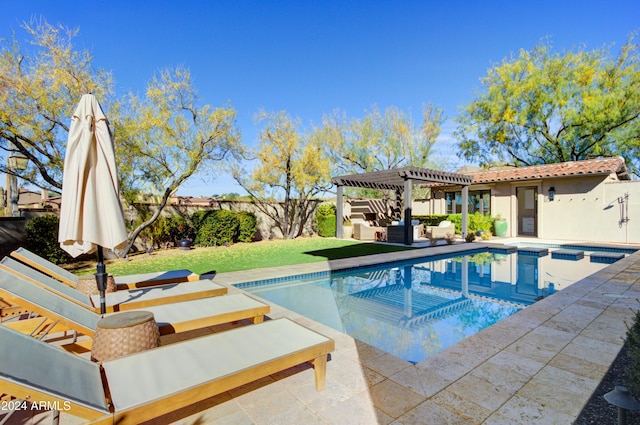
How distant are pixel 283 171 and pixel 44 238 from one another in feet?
35.9

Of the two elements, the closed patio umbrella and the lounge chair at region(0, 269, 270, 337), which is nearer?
the lounge chair at region(0, 269, 270, 337)

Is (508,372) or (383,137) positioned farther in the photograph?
(383,137)

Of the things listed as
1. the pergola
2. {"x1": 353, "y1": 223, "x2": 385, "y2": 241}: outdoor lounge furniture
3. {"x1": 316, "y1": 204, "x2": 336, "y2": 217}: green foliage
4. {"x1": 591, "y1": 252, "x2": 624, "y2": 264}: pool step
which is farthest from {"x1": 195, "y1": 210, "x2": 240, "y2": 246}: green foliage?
{"x1": 591, "y1": 252, "x2": 624, "y2": 264}: pool step

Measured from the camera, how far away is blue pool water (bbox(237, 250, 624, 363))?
5.12 meters

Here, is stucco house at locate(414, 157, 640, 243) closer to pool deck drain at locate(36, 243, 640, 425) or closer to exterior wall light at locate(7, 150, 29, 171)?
pool deck drain at locate(36, 243, 640, 425)

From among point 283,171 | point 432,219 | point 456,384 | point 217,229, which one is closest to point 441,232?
point 432,219

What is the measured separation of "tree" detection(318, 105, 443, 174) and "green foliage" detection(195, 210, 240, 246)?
10534 mm

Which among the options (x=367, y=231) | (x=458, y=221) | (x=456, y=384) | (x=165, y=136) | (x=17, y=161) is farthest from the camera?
(x=458, y=221)

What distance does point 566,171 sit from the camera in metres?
15.9

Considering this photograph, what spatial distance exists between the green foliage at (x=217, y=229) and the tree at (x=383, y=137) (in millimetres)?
10534

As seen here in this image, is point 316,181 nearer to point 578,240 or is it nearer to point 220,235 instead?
point 220,235

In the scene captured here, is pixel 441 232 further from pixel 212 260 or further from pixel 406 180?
pixel 212 260

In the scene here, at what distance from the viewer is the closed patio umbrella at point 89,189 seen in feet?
11.4

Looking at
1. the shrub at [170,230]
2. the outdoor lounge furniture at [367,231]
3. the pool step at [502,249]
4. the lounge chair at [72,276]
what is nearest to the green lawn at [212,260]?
the shrub at [170,230]
